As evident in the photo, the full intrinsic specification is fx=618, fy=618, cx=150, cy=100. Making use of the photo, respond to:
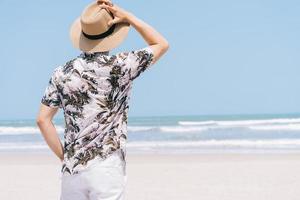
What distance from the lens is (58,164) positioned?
44.6ft

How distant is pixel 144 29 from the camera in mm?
2750

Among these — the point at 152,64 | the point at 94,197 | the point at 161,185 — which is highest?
the point at 152,64

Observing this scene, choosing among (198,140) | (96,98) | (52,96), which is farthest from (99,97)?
(198,140)

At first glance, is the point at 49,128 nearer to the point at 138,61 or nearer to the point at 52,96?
the point at 52,96

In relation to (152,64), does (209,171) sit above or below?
below

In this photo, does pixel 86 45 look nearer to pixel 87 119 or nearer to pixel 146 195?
pixel 87 119

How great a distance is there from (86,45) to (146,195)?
18.9ft

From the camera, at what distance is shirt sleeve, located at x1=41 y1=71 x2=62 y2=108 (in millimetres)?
2773

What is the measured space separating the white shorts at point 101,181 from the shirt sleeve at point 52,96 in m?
0.33

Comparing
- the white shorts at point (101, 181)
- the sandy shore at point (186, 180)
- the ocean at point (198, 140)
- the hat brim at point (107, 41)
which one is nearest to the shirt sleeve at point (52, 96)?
the hat brim at point (107, 41)

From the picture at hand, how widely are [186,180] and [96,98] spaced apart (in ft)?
24.3

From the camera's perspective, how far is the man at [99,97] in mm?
2705

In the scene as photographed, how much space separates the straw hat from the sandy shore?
5.54 metres

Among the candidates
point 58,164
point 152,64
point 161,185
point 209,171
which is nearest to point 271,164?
point 209,171
